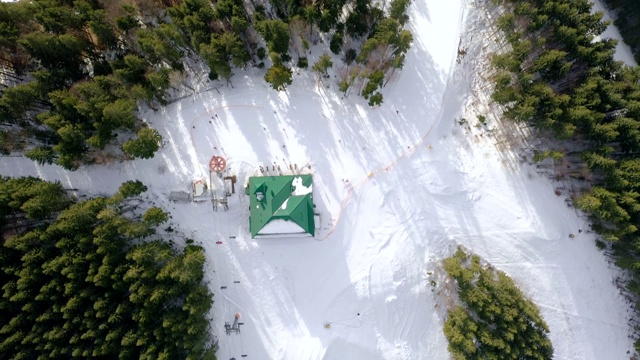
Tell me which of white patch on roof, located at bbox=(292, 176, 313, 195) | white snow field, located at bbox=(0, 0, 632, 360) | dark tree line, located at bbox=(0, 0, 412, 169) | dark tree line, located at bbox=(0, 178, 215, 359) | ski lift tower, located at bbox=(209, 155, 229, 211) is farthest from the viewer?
ski lift tower, located at bbox=(209, 155, 229, 211)

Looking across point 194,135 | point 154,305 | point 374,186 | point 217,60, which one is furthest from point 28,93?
point 374,186

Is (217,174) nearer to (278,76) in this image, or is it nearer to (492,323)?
(278,76)

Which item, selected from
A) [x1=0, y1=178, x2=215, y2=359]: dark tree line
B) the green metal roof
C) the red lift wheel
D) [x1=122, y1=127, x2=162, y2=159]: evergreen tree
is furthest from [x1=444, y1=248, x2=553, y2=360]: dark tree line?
[x1=122, y1=127, x2=162, y2=159]: evergreen tree

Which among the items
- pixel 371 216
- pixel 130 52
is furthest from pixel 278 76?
pixel 371 216

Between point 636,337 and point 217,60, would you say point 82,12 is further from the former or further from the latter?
point 636,337

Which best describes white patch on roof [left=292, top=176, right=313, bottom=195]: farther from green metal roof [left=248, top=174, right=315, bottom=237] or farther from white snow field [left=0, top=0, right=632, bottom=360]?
white snow field [left=0, top=0, right=632, bottom=360]
